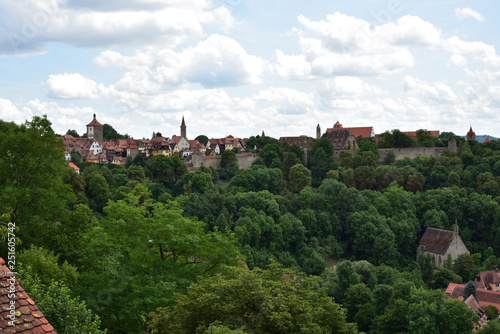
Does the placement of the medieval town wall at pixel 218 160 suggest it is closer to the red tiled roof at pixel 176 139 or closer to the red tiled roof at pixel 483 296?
the red tiled roof at pixel 176 139

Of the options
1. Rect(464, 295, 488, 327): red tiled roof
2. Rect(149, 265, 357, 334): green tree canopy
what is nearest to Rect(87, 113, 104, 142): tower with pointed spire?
Rect(464, 295, 488, 327): red tiled roof

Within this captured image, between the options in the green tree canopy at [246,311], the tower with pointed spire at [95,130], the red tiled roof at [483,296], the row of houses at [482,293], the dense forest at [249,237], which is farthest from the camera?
the tower with pointed spire at [95,130]

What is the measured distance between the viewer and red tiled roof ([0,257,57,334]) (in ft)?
16.7

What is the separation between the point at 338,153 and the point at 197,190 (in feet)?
97.8

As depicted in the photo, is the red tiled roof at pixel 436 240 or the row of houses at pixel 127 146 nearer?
the red tiled roof at pixel 436 240

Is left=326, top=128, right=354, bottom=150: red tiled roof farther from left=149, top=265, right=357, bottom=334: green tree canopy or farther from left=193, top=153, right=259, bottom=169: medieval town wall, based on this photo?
left=149, top=265, right=357, bottom=334: green tree canopy

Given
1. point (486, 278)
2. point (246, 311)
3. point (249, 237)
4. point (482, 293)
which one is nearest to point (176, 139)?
point (249, 237)

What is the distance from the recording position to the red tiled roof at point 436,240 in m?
50.6

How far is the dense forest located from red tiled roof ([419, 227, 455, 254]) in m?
1.47

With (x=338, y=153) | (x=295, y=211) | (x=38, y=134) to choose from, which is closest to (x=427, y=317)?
(x=38, y=134)

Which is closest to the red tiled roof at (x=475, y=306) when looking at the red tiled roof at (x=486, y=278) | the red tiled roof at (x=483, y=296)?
the red tiled roof at (x=483, y=296)

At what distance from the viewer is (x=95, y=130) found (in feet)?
275

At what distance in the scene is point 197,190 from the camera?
54250 millimetres

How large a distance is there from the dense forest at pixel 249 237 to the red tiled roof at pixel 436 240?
4.81 feet
